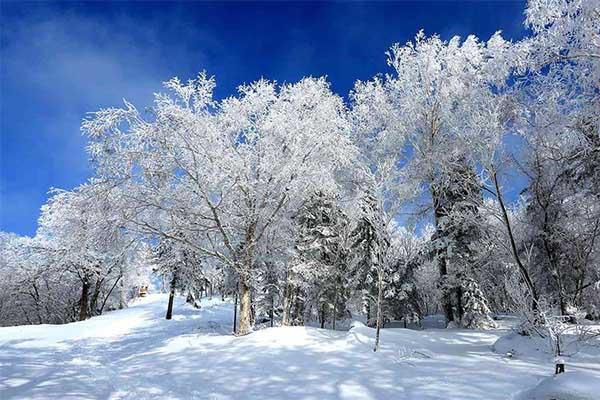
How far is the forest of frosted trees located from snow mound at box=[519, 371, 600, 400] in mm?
→ 3037

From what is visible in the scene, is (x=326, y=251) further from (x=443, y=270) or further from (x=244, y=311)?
(x=244, y=311)

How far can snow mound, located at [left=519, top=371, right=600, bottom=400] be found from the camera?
4508 mm

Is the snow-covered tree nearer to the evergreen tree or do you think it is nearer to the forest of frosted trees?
the forest of frosted trees

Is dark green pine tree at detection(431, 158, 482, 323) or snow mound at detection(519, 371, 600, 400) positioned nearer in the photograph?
snow mound at detection(519, 371, 600, 400)

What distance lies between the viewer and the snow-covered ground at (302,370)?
632cm

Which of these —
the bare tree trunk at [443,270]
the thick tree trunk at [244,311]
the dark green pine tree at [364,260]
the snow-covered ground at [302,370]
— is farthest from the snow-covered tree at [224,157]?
the dark green pine tree at [364,260]

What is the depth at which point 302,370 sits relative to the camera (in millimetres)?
8047

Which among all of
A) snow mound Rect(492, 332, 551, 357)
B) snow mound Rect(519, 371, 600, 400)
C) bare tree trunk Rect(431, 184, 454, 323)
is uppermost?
bare tree trunk Rect(431, 184, 454, 323)

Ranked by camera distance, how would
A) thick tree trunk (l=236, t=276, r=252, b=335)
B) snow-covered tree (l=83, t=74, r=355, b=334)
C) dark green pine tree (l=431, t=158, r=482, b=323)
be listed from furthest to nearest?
dark green pine tree (l=431, t=158, r=482, b=323), thick tree trunk (l=236, t=276, r=252, b=335), snow-covered tree (l=83, t=74, r=355, b=334)

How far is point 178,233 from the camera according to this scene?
13.8m

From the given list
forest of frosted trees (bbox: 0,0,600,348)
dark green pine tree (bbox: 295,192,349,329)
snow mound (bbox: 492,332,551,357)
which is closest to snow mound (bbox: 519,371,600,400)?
forest of frosted trees (bbox: 0,0,600,348)

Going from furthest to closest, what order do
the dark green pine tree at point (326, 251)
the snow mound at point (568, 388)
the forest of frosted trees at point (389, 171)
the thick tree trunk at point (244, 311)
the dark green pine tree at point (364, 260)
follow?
the dark green pine tree at point (364, 260)
the dark green pine tree at point (326, 251)
the thick tree trunk at point (244, 311)
the forest of frosted trees at point (389, 171)
the snow mound at point (568, 388)

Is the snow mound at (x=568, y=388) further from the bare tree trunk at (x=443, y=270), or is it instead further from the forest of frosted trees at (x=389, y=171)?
the bare tree trunk at (x=443, y=270)

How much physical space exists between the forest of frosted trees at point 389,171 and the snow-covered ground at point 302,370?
5.26 feet
